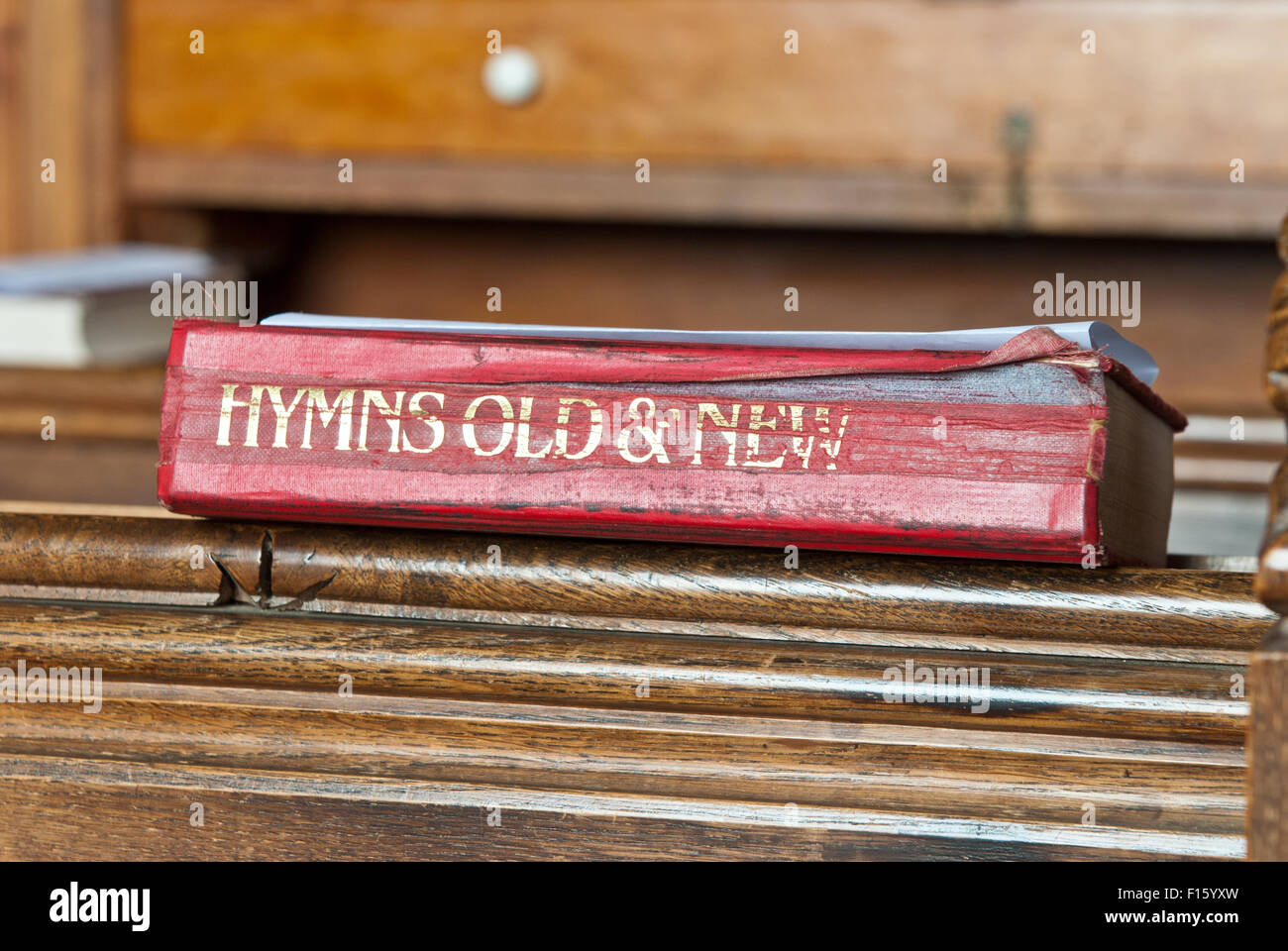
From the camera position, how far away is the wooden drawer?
1.11 meters

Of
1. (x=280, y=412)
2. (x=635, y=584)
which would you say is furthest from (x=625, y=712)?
(x=280, y=412)

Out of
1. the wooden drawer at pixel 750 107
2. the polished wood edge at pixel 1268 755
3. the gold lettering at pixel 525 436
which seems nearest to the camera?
the polished wood edge at pixel 1268 755

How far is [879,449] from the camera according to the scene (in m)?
0.40

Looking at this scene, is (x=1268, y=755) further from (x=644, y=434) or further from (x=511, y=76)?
(x=511, y=76)

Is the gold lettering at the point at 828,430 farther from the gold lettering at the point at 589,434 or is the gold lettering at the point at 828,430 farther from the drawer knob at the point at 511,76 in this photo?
the drawer knob at the point at 511,76

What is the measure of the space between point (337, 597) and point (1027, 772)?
22 cm

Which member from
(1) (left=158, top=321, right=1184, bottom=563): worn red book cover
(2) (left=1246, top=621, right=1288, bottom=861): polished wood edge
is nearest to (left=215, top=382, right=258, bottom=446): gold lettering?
(1) (left=158, top=321, right=1184, bottom=563): worn red book cover

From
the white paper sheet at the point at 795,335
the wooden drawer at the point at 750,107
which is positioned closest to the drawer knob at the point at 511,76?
the wooden drawer at the point at 750,107

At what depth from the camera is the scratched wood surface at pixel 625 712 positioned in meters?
0.36

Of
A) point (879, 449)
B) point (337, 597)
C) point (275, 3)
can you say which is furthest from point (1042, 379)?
point (275, 3)

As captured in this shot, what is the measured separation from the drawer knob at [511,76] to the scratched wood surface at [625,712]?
0.82 meters

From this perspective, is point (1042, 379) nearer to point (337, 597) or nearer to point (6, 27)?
point (337, 597)

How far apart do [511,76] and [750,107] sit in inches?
8.4

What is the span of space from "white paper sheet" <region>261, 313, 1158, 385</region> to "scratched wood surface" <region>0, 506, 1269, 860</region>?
7cm
